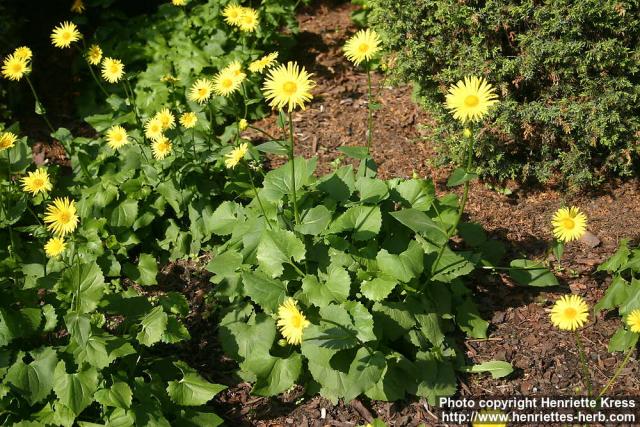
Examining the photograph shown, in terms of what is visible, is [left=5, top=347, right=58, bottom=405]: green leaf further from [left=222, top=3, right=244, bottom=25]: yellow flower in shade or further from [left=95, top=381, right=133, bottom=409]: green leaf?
[left=222, top=3, right=244, bottom=25]: yellow flower in shade

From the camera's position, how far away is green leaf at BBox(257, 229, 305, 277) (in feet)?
10.9

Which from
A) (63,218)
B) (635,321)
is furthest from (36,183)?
(635,321)

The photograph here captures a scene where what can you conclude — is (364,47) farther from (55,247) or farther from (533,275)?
(55,247)

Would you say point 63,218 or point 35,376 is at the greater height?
point 63,218

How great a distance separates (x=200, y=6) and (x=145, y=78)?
78 centimetres

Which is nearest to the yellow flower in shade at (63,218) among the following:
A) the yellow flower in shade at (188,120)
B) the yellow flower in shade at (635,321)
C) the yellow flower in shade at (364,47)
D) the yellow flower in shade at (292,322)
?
the yellow flower in shade at (188,120)

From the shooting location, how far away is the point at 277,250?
3355mm

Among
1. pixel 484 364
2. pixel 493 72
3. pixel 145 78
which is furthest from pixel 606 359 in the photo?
pixel 145 78

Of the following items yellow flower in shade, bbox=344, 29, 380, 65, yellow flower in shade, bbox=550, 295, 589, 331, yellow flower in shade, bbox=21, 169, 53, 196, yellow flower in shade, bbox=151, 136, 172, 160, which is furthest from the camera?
yellow flower in shade, bbox=151, 136, 172, 160

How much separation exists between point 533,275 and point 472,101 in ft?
3.81

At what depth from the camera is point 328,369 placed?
3.20 metres

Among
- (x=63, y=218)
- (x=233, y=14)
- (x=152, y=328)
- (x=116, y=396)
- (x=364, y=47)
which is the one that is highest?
(x=233, y=14)

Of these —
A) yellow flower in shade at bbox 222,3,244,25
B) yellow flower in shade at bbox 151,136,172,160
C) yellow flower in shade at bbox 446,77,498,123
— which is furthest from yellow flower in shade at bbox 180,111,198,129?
yellow flower in shade at bbox 446,77,498,123

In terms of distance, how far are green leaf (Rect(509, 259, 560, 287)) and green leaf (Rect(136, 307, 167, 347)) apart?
1821 millimetres
